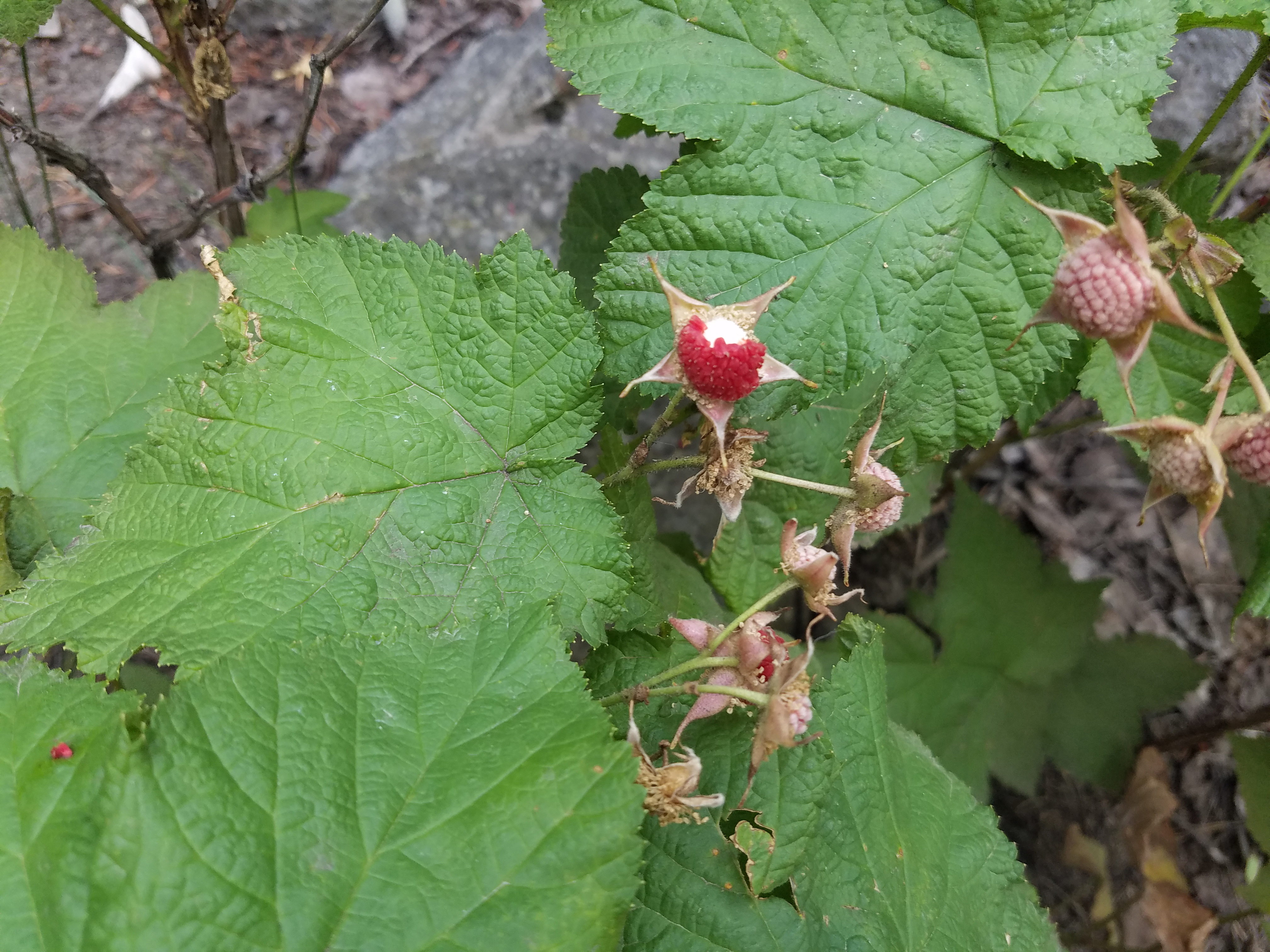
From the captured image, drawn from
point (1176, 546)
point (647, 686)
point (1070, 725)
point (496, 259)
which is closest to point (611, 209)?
point (496, 259)

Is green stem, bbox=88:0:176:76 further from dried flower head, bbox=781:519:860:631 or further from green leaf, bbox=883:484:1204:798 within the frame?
green leaf, bbox=883:484:1204:798

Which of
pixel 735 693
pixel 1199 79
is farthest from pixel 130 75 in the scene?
pixel 1199 79

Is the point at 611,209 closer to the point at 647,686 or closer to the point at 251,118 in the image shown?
the point at 647,686

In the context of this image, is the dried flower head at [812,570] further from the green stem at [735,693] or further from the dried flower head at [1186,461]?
the dried flower head at [1186,461]

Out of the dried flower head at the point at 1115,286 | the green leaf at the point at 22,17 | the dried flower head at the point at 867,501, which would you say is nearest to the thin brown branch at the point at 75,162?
the green leaf at the point at 22,17

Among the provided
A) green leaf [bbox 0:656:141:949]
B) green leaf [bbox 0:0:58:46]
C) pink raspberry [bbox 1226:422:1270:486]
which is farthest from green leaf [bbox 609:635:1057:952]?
green leaf [bbox 0:0:58:46]
